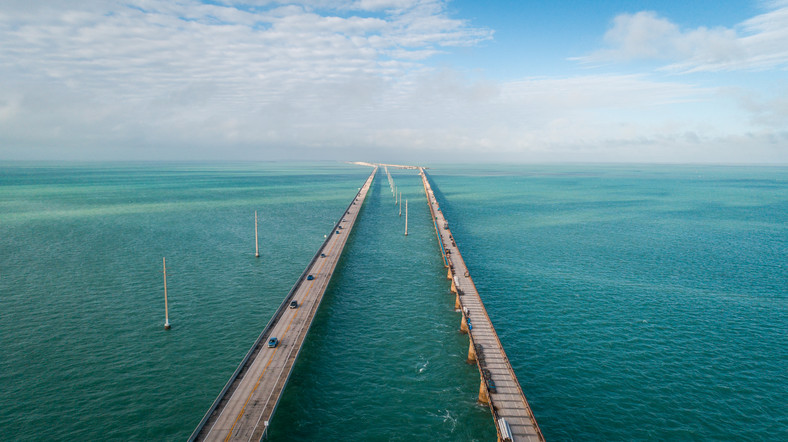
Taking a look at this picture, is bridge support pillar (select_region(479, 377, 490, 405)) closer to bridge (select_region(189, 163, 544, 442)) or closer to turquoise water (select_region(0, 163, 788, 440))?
bridge (select_region(189, 163, 544, 442))

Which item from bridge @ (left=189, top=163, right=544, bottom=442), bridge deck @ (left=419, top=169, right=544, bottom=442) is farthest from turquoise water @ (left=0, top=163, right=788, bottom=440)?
bridge @ (left=189, top=163, right=544, bottom=442)

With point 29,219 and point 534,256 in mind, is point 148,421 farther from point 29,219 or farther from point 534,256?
point 29,219

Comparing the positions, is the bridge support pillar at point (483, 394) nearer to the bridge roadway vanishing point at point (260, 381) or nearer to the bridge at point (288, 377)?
the bridge at point (288, 377)

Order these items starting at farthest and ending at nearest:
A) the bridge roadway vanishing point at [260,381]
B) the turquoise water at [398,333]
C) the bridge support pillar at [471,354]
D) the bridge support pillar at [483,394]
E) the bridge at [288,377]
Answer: the bridge support pillar at [471,354] → the bridge support pillar at [483,394] → the turquoise water at [398,333] → the bridge at [288,377] → the bridge roadway vanishing point at [260,381]

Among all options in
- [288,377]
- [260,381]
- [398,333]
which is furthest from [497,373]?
[260,381]

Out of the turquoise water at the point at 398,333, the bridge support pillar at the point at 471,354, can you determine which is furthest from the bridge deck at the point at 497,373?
the turquoise water at the point at 398,333

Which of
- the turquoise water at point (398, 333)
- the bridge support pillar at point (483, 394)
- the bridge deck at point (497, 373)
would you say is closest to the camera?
the bridge deck at point (497, 373)

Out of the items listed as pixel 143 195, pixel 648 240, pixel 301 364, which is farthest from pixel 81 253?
pixel 648 240
